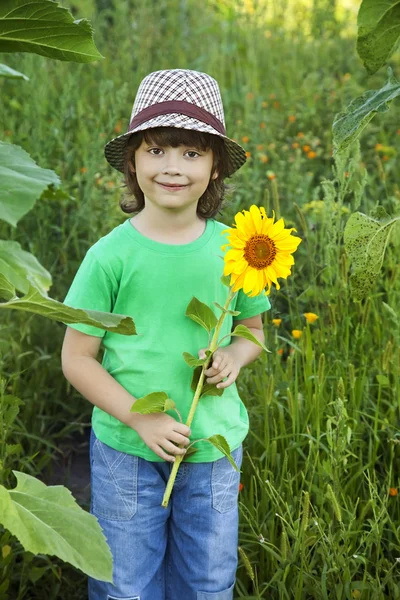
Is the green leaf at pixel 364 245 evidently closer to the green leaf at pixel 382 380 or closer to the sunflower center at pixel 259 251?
the sunflower center at pixel 259 251

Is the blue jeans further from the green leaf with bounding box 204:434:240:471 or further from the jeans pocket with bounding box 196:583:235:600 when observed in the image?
the green leaf with bounding box 204:434:240:471

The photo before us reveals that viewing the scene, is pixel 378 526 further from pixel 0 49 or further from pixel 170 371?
pixel 0 49

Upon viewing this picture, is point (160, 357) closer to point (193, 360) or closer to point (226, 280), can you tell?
point (193, 360)

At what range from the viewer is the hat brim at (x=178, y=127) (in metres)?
1.70

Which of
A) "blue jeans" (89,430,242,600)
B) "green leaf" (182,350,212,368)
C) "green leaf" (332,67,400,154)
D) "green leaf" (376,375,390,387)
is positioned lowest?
"blue jeans" (89,430,242,600)

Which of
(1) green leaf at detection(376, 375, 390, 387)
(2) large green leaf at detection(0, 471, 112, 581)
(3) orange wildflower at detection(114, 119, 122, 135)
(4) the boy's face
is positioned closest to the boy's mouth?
(4) the boy's face

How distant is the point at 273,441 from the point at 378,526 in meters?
0.35

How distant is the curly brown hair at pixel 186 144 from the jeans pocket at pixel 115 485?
54 cm

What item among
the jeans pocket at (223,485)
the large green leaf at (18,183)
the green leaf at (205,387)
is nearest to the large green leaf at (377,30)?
the large green leaf at (18,183)

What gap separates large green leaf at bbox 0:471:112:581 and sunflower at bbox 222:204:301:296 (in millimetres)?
511

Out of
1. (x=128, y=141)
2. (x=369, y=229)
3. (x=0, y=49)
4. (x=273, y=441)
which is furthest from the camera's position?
(x=273, y=441)

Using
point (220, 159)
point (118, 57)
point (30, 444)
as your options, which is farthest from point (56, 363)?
point (118, 57)

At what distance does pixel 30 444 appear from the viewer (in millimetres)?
2502

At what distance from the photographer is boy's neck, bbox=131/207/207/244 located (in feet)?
5.89
